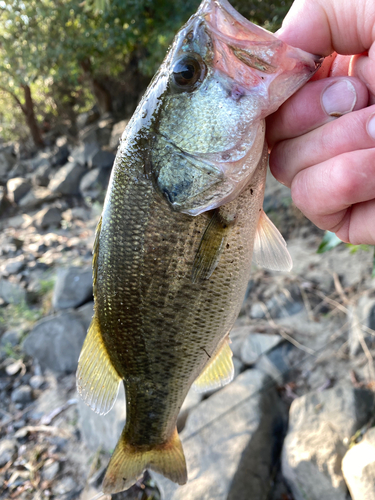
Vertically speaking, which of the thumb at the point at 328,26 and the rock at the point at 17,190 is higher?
the thumb at the point at 328,26

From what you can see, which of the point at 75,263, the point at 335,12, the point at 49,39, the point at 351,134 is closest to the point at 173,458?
the point at 351,134

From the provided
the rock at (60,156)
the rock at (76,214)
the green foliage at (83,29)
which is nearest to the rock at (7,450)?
Answer: the rock at (76,214)

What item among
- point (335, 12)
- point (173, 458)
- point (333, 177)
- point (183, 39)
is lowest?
point (173, 458)

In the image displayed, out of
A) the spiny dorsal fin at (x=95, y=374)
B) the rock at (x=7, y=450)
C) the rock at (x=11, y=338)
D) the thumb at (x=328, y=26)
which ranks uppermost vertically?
the thumb at (x=328, y=26)

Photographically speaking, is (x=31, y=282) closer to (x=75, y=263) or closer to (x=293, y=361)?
(x=75, y=263)

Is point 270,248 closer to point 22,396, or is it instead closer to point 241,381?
point 241,381

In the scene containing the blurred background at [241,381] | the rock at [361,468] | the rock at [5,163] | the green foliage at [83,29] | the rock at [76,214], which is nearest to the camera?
the rock at [361,468]

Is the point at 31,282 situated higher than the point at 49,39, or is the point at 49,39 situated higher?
the point at 49,39

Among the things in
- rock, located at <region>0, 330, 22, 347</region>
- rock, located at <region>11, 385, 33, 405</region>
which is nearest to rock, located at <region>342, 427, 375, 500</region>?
rock, located at <region>11, 385, 33, 405</region>

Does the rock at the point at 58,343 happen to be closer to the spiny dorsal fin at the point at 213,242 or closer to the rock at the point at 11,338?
the rock at the point at 11,338
